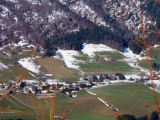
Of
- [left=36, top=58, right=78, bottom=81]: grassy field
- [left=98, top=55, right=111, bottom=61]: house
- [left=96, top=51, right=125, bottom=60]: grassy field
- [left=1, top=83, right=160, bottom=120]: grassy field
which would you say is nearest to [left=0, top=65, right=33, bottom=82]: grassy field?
[left=36, top=58, right=78, bottom=81]: grassy field

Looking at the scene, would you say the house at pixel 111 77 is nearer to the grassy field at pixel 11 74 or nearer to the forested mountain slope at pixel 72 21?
the grassy field at pixel 11 74

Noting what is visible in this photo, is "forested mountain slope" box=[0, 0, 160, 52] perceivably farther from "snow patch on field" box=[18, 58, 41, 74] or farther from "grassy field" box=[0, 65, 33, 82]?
"grassy field" box=[0, 65, 33, 82]

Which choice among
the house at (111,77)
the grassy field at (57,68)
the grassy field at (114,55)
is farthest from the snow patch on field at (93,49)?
the house at (111,77)

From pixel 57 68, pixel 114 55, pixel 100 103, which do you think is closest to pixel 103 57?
pixel 114 55

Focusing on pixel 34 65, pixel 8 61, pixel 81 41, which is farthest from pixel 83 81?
pixel 81 41

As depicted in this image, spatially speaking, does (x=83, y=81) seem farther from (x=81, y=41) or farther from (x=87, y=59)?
(x=81, y=41)
